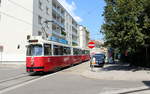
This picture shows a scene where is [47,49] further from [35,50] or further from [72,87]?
[72,87]

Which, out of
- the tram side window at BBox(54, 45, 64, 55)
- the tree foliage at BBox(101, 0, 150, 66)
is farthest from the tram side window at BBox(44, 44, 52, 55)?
the tree foliage at BBox(101, 0, 150, 66)

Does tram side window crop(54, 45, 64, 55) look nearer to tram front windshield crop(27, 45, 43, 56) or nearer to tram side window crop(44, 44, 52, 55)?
tram side window crop(44, 44, 52, 55)

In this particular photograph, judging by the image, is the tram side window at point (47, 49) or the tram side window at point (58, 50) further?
the tram side window at point (58, 50)

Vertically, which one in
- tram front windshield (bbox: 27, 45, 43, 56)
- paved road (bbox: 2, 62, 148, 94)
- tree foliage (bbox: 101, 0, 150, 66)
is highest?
tree foliage (bbox: 101, 0, 150, 66)

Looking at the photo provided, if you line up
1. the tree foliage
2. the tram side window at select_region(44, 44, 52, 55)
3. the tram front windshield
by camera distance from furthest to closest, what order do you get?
the tram side window at select_region(44, 44, 52, 55), the tram front windshield, the tree foliage

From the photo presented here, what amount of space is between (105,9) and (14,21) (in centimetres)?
2482

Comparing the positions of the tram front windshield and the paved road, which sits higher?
the tram front windshield

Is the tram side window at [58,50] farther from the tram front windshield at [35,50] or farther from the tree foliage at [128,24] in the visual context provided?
the tree foliage at [128,24]

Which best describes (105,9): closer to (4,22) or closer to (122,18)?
(122,18)

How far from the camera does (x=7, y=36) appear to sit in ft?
130

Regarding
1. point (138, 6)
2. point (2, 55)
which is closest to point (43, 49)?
point (138, 6)

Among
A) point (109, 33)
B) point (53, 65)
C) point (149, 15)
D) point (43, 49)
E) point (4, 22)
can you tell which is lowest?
point (53, 65)

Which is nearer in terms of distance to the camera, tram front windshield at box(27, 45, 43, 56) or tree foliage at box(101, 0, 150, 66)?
tree foliage at box(101, 0, 150, 66)

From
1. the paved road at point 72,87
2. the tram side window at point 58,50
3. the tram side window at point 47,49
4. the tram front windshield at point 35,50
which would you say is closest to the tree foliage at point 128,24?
the paved road at point 72,87
